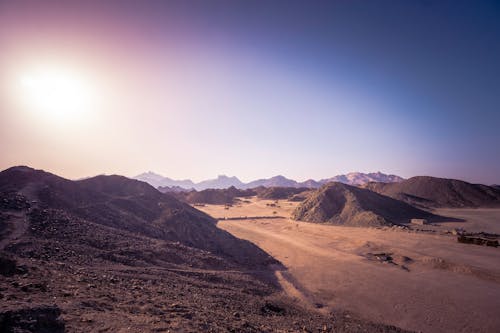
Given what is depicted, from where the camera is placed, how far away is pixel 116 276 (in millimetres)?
11211

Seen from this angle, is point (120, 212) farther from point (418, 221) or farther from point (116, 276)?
point (418, 221)

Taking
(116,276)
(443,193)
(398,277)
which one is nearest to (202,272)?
(116,276)

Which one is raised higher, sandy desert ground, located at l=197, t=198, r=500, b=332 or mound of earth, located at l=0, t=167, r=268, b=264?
mound of earth, located at l=0, t=167, r=268, b=264

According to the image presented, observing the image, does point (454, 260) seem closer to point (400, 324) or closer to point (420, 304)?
point (420, 304)

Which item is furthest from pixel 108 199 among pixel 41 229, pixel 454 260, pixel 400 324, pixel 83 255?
pixel 454 260

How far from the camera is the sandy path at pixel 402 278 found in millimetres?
13109

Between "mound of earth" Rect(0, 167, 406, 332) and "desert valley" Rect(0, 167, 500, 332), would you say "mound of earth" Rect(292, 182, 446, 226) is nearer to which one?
"desert valley" Rect(0, 167, 500, 332)

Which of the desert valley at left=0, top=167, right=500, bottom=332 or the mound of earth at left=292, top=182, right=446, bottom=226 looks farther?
the mound of earth at left=292, top=182, right=446, bottom=226

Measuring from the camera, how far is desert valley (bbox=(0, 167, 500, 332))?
26.0 feet

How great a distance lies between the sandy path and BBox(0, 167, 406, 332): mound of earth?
80.6 inches

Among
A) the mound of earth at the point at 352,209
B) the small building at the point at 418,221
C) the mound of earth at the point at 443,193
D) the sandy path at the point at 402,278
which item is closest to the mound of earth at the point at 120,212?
the sandy path at the point at 402,278

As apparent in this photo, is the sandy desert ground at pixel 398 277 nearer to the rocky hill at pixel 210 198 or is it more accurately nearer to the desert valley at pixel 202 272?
the desert valley at pixel 202 272

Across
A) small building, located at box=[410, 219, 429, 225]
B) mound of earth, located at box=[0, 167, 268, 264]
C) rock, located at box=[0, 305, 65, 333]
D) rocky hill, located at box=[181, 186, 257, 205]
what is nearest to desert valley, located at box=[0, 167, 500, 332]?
rock, located at box=[0, 305, 65, 333]

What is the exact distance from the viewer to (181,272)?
1429 cm
